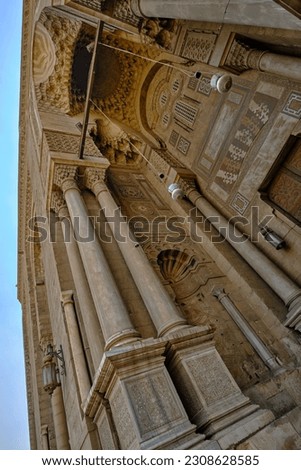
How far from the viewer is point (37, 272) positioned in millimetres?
9523

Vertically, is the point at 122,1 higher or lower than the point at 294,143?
higher

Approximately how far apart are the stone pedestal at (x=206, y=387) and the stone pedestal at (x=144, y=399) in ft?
0.52

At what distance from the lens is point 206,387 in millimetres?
2529

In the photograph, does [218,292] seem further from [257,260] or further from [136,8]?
[136,8]

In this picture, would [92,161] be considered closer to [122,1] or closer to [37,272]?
[122,1]

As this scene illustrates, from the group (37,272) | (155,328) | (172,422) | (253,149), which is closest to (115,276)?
(155,328)

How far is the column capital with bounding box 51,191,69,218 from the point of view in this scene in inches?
215

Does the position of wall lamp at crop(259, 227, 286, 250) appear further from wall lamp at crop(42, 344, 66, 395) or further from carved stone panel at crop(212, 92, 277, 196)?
wall lamp at crop(42, 344, 66, 395)

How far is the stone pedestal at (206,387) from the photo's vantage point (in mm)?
2287

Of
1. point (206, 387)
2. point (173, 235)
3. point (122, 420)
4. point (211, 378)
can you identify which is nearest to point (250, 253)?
point (173, 235)

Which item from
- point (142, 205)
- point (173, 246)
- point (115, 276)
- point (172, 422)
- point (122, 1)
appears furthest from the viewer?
point (142, 205)

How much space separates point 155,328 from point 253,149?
362 centimetres

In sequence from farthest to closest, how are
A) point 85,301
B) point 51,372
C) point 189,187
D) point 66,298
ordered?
point 189,187, point 51,372, point 66,298, point 85,301

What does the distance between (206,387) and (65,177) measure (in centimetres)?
464
